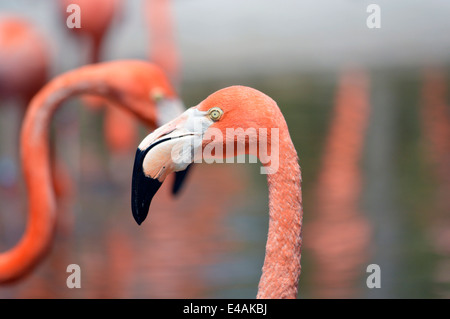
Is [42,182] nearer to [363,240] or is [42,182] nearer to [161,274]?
[161,274]

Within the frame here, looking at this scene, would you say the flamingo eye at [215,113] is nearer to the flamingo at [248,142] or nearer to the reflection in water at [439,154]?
the flamingo at [248,142]

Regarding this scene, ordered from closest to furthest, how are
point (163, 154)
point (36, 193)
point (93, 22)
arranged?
point (163, 154) → point (36, 193) → point (93, 22)

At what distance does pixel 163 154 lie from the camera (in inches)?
95.1

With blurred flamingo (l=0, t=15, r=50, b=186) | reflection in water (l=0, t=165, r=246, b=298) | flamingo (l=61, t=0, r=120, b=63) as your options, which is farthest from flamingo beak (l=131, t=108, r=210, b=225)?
flamingo (l=61, t=0, r=120, b=63)

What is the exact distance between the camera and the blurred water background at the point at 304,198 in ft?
15.3

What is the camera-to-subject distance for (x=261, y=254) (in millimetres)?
4973

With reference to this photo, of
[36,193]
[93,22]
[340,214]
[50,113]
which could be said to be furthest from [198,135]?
[93,22]

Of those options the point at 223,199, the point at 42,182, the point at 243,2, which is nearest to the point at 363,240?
the point at 223,199

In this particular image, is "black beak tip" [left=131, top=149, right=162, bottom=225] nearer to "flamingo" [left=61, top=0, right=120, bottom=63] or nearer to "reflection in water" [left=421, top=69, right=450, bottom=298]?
"reflection in water" [left=421, top=69, right=450, bottom=298]

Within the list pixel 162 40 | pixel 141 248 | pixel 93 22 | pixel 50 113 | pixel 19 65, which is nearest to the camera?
pixel 50 113

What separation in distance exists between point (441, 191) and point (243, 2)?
30.7 ft

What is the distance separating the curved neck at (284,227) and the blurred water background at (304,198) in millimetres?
1925

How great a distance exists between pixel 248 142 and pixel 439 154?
4.85 m

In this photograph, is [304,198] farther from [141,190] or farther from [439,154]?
[141,190]
